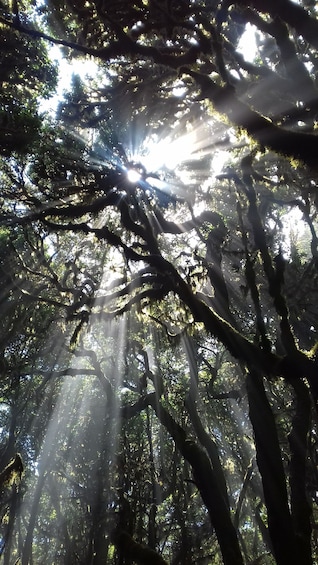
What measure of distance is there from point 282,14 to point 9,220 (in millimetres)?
7550

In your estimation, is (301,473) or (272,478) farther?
(272,478)

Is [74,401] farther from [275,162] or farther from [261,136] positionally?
[261,136]

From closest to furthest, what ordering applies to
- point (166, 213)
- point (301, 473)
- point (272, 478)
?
point (301, 473) < point (272, 478) < point (166, 213)

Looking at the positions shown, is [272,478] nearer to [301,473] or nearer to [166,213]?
[301,473]

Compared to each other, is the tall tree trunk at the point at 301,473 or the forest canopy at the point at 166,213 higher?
the forest canopy at the point at 166,213

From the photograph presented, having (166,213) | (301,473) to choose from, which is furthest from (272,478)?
(166,213)

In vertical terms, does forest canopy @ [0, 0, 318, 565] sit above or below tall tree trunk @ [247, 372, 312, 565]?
above

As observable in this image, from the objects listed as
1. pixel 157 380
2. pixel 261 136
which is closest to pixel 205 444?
pixel 157 380

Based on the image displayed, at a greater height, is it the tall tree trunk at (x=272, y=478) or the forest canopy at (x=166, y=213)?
the forest canopy at (x=166, y=213)

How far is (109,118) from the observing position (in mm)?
12625

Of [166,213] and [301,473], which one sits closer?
[301,473]

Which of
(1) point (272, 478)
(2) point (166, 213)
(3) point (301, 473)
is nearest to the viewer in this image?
(3) point (301, 473)

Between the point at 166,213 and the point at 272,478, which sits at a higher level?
the point at 166,213

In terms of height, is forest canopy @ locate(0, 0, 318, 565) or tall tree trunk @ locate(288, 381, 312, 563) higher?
forest canopy @ locate(0, 0, 318, 565)
